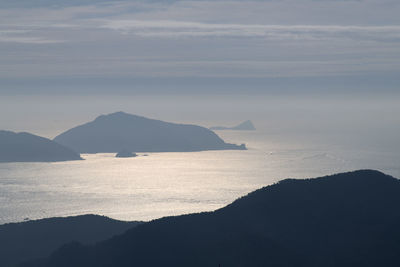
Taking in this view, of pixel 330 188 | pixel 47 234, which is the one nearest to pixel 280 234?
pixel 330 188

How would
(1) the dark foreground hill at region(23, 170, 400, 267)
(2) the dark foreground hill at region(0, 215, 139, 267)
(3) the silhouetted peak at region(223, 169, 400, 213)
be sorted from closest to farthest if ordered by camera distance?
(1) the dark foreground hill at region(23, 170, 400, 267), (2) the dark foreground hill at region(0, 215, 139, 267), (3) the silhouetted peak at region(223, 169, 400, 213)

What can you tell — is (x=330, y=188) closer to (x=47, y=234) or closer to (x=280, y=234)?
(x=280, y=234)

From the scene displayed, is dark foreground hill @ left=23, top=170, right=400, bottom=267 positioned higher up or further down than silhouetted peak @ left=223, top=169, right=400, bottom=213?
further down

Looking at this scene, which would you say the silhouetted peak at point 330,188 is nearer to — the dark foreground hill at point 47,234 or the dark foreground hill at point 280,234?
the dark foreground hill at point 280,234

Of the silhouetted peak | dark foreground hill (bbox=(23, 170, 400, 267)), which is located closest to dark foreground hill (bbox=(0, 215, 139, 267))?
dark foreground hill (bbox=(23, 170, 400, 267))

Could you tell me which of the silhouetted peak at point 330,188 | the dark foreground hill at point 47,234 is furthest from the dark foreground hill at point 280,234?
the dark foreground hill at point 47,234

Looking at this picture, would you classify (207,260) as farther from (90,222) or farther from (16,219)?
(16,219)

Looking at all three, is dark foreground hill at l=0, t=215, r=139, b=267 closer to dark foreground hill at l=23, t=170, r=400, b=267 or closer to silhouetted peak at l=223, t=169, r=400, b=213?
dark foreground hill at l=23, t=170, r=400, b=267

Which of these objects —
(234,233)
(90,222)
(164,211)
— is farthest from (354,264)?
(164,211)
